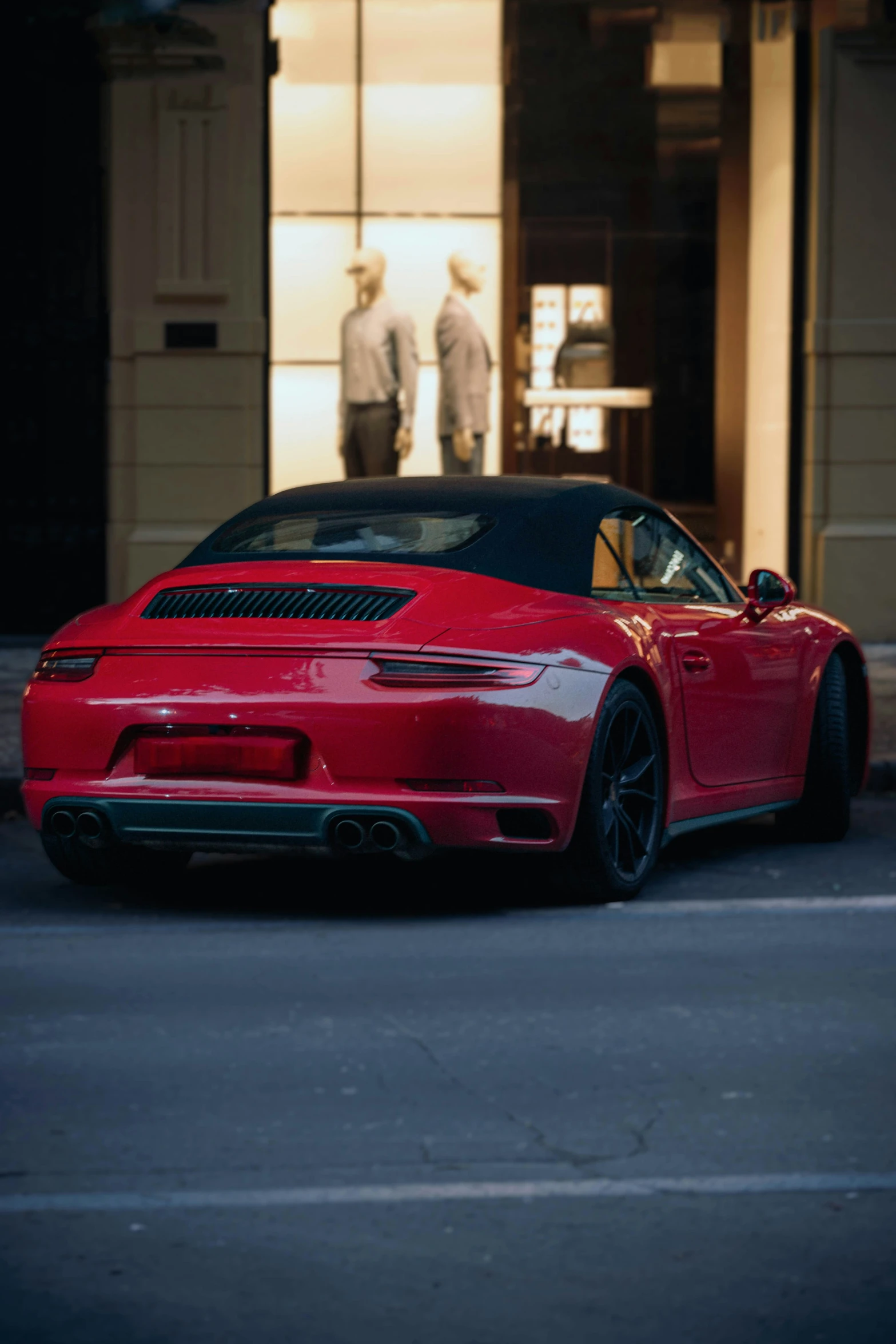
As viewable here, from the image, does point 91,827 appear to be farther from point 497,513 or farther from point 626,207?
point 626,207

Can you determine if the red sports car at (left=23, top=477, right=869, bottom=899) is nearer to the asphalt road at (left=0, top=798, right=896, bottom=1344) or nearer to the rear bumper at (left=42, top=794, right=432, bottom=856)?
the rear bumper at (left=42, top=794, right=432, bottom=856)

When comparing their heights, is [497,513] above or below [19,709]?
above

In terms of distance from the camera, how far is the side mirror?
713cm

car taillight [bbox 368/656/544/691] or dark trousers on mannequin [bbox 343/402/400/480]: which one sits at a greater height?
dark trousers on mannequin [bbox 343/402/400/480]

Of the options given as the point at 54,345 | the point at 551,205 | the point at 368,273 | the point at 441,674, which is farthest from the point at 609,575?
the point at 54,345

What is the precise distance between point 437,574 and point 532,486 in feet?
2.47

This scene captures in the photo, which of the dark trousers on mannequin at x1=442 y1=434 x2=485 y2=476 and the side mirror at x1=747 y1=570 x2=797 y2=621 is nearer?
Result: the side mirror at x1=747 y1=570 x2=797 y2=621

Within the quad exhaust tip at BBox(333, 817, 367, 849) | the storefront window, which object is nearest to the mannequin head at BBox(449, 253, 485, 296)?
the storefront window

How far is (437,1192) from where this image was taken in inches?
141

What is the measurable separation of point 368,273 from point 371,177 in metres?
0.79

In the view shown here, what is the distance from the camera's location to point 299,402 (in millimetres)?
15500

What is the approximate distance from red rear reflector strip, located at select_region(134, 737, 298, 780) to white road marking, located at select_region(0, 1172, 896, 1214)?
230 cm

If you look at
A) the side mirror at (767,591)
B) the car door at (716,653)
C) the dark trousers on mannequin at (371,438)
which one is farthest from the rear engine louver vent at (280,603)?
the dark trousers on mannequin at (371,438)

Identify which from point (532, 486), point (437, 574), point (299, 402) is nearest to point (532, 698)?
point (437, 574)
